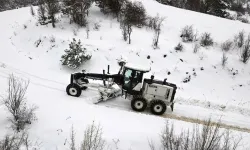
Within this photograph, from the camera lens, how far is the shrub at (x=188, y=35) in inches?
801

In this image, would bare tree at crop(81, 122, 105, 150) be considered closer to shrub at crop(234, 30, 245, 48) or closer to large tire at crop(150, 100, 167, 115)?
large tire at crop(150, 100, 167, 115)

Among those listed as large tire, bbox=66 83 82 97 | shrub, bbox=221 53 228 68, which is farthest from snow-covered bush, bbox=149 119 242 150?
shrub, bbox=221 53 228 68

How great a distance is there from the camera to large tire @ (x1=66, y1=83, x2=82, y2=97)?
13.1 meters

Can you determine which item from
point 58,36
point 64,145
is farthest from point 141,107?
point 58,36

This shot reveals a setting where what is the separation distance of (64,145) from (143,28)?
14019mm

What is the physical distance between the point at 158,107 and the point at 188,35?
10036 millimetres

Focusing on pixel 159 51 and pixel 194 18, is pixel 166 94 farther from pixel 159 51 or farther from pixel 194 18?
pixel 194 18

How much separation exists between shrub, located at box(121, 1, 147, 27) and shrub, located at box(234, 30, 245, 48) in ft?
25.4

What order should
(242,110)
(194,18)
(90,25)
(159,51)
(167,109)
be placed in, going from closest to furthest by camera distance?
(167,109)
(242,110)
(159,51)
(90,25)
(194,18)

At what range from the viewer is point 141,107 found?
12586 mm

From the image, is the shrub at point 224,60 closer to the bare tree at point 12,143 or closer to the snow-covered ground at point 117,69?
the snow-covered ground at point 117,69

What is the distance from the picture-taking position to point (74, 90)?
13172mm

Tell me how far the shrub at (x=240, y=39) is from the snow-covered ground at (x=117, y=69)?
592 millimetres

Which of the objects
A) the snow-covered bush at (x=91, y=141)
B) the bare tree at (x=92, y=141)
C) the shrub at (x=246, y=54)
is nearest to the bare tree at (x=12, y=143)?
the snow-covered bush at (x=91, y=141)
